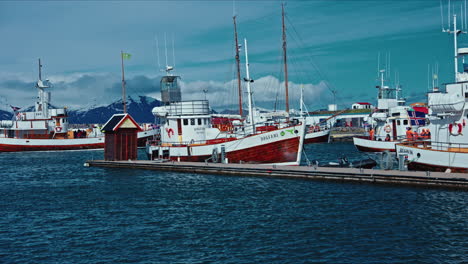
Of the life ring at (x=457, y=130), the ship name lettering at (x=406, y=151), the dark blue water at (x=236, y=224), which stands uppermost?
the life ring at (x=457, y=130)

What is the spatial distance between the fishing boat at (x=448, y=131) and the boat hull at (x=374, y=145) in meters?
20.9

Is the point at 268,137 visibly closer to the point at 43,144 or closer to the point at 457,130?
the point at 457,130

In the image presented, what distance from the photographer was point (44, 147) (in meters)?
87.9

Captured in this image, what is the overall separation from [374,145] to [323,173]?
26.6 meters

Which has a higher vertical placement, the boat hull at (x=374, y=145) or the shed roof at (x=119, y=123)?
the shed roof at (x=119, y=123)

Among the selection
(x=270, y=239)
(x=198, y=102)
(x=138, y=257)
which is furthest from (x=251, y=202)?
(x=198, y=102)

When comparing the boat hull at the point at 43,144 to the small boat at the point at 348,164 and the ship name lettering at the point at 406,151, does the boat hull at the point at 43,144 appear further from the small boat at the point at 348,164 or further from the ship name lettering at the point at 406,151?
the ship name lettering at the point at 406,151

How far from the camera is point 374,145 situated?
59062 millimetres

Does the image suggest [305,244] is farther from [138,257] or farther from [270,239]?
[138,257]

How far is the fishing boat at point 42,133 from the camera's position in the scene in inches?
3435

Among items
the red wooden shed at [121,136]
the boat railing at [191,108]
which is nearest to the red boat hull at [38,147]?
the red wooden shed at [121,136]

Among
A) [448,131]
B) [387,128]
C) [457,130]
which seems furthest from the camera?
[387,128]

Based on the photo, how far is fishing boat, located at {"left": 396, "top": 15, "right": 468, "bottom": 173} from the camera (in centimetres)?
3194

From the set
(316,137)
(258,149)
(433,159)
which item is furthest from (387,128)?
(433,159)
